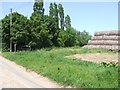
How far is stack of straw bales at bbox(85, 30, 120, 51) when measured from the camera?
30.0 m

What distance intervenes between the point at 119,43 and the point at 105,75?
16542 mm

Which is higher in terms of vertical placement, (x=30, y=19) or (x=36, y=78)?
(x=30, y=19)

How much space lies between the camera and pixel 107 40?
104ft

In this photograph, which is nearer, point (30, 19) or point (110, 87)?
point (110, 87)

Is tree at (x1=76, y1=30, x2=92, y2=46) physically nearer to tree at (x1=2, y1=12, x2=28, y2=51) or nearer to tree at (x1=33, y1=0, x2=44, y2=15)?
tree at (x1=33, y1=0, x2=44, y2=15)

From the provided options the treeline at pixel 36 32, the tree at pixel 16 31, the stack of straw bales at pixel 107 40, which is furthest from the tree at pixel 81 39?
the stack of straw bales at pixel 107 40

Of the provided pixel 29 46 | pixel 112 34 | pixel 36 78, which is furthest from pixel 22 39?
pixel 36 78

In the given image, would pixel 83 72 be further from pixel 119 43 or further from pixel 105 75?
pixel 119 43

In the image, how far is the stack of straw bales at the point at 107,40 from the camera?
30.0 meters

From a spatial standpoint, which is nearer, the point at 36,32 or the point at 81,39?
the point at 36,32

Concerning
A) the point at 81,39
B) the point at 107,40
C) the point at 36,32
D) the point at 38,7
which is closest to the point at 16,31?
the point at 36,32

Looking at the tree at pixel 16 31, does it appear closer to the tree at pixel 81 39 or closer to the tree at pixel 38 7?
the tree at pixel 38 7

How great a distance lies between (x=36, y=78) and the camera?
52.0ft

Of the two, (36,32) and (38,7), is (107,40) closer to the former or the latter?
(36,32)
